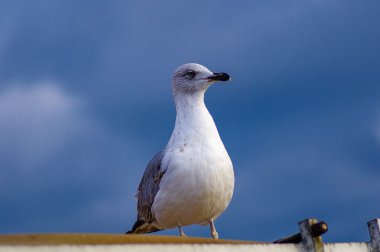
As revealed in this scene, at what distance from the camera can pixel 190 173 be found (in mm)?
7879

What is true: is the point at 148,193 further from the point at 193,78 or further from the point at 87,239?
the point at 87,239

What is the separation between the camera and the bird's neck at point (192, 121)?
27.3 feet

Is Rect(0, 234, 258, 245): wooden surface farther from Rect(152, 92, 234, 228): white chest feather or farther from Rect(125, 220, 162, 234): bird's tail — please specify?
Rect(125, 220, 162, 234): bird's tail

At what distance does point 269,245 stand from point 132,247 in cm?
138

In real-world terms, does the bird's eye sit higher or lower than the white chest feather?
higher

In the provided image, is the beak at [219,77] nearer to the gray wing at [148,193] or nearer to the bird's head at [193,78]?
the bird's head at [193,78]

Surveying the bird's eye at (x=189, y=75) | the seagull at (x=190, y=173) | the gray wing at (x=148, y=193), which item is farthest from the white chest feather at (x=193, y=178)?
the bird's eye at (x=189, y=75)

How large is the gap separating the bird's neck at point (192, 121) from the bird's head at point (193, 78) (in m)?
0.09

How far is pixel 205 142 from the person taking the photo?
8.20 meters

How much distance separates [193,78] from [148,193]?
5.72ft

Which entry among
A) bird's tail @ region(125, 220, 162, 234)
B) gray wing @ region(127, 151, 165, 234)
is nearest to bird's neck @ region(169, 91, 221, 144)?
gray wing @ region(127, 151, 165, 234)

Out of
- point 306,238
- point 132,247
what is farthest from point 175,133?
point 132,247

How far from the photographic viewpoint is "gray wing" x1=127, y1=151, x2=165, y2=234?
8.42 m

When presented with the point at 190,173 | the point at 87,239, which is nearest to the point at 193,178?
the point at 190,173
